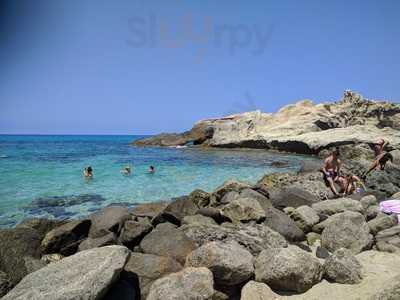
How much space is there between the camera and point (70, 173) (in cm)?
1902

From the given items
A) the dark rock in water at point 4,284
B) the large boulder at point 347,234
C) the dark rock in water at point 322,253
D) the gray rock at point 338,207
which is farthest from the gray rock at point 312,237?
the dark rock in water at point 4,284

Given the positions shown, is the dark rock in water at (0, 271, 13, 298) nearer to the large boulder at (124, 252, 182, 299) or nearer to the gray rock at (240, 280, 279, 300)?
the large boulder at (124, 252, 182, 299)

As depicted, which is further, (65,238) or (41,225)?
(41,225)

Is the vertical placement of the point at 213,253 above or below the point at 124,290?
above

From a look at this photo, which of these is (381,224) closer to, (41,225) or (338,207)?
(338,207)

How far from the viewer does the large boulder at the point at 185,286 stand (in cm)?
375

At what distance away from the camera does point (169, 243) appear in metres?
5.00

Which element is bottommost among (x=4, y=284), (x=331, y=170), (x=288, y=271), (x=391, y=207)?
(x=4, y=284)

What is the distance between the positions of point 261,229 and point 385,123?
42121mm

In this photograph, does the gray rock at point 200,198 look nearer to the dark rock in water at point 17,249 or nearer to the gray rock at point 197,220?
the gray rock at point 197,220

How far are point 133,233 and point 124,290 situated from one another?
1650 mm

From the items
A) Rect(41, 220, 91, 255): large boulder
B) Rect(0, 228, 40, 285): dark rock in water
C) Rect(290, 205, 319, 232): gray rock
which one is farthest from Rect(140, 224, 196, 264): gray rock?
Rect(290, 205, 319, 232): gray rock

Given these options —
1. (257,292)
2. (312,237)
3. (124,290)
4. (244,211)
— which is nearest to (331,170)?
(312,237)

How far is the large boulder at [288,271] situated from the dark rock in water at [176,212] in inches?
91.5
